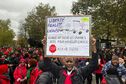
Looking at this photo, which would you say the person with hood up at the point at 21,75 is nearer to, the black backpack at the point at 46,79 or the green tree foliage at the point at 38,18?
the black backpack at the point at 46,79

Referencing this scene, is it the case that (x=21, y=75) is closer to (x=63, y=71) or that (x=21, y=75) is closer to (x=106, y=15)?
(x=63, y=71)

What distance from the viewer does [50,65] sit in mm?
6324

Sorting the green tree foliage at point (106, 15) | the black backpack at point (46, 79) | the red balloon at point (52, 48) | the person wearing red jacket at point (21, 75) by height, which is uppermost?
the green tree foliage at point (106, 15)

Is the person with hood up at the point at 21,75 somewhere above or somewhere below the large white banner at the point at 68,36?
below

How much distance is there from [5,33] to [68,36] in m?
108

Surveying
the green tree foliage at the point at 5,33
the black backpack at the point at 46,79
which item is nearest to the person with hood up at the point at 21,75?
the black backpack at the point at 46,79

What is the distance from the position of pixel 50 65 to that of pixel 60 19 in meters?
0.73

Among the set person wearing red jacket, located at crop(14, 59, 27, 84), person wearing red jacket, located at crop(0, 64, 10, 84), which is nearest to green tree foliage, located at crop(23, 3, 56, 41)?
person wearing red jacket, located at crop(14, 59, 27, 84)

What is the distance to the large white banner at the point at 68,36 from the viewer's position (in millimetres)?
6207

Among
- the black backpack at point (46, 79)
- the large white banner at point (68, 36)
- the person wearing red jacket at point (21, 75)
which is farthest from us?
the person wearing red jacket at point (21, 75)

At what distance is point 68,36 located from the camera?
630 cm

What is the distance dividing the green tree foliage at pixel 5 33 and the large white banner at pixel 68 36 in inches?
4133

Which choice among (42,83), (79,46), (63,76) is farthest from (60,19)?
(42,83)

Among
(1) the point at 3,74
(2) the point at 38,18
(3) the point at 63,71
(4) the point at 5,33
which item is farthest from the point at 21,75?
(4) the point at 5,33
